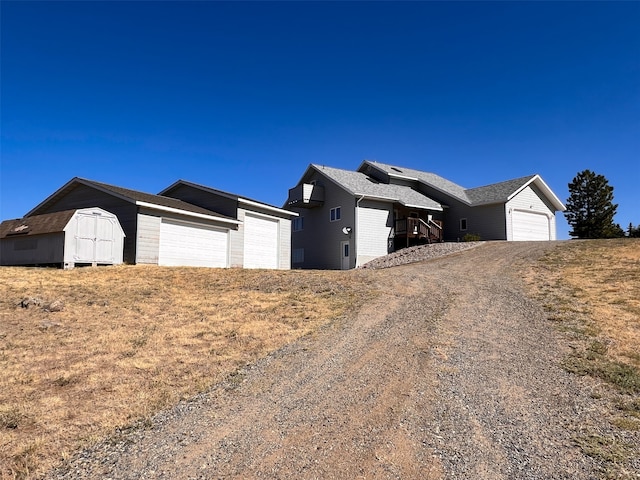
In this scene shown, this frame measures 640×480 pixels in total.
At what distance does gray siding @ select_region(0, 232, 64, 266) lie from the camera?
17453 mm

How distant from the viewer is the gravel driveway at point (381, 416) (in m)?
4.25

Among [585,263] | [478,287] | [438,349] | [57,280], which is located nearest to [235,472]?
[438,349]

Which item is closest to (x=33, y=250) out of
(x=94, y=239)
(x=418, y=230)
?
(x=94, y=239)

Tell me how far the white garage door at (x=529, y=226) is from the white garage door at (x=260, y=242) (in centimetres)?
1617

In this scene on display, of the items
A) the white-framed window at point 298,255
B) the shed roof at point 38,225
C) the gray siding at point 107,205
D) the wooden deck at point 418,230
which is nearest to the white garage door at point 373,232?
the wooden deck at point 418,230

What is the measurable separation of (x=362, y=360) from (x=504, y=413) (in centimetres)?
251

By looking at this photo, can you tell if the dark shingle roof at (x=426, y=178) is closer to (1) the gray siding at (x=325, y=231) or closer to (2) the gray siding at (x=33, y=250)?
(1) the gray siding at (x=325, y=231)

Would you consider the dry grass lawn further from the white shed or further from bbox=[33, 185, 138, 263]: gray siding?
the white shed

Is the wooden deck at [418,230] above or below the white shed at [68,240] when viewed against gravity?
above

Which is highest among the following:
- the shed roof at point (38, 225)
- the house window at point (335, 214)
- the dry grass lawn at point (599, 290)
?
the house window at point (335, 214)

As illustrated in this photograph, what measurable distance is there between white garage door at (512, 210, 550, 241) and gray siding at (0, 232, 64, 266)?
86.6 ft

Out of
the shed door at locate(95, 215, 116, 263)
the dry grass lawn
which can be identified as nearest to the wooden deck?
the dry grass lawn

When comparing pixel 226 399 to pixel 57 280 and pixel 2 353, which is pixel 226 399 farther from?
pixel 57 280

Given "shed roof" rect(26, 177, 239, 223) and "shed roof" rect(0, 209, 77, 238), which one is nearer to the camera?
"shed roof" rect(0, 209, 77, 238)
